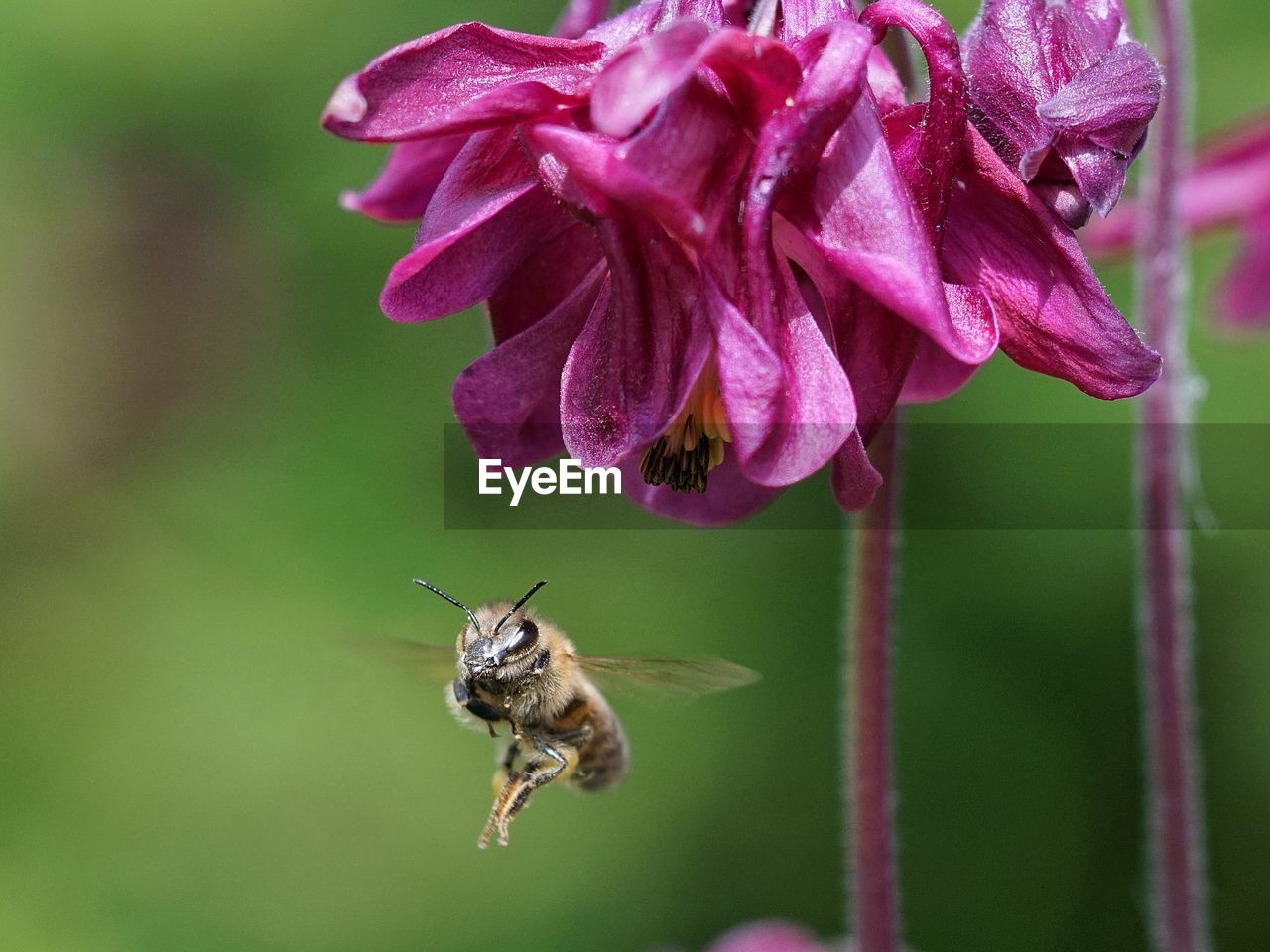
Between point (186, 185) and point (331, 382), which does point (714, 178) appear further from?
point (186, 185)

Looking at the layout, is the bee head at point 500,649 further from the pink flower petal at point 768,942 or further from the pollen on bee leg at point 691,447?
the pink flower petal at point 768,942

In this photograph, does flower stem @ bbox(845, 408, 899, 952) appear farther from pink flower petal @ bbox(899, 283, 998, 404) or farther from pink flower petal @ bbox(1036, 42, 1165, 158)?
pink flower petal @ bbox(1036, 42, 1165, 158)

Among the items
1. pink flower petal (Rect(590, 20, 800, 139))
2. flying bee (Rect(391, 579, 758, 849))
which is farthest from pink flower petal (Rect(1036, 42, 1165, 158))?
flying bee (Rect(391, 579, 758, 849))

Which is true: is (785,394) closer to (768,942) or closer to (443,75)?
(443,75)

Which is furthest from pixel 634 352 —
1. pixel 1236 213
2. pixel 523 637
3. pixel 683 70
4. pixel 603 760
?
pixel 1236 213

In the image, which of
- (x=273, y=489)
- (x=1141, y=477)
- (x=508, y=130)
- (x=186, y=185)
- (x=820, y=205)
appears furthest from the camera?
(x=186, y=185)

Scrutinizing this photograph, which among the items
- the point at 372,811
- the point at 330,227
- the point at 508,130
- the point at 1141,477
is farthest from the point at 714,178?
the point at 330,227
